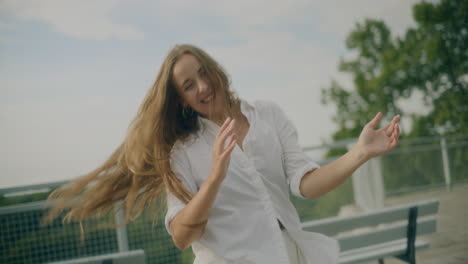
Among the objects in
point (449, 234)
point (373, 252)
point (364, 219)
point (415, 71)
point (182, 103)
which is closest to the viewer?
point (182, 103)

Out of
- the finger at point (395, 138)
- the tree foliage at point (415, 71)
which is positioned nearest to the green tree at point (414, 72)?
the tree foliage at point (415, 71)

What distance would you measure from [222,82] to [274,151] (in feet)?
1.41

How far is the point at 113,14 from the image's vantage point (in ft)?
50.4

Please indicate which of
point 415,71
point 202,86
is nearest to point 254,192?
point 202,86

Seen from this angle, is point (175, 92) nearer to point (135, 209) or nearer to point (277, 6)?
point (135, 209)

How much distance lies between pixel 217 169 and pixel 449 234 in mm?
4237

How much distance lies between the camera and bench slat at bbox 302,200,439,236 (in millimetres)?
2561

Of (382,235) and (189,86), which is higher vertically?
(189,86)

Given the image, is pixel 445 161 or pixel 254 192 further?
pixel 445 161

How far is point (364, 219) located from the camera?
2.70 meters

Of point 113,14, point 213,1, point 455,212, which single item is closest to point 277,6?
point 213,1

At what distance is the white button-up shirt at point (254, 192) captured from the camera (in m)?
1.73

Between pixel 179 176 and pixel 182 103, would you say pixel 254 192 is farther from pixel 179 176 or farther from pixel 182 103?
pixel 182 103

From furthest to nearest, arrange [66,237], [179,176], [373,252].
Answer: [66,237], [373,252], [179,176]
